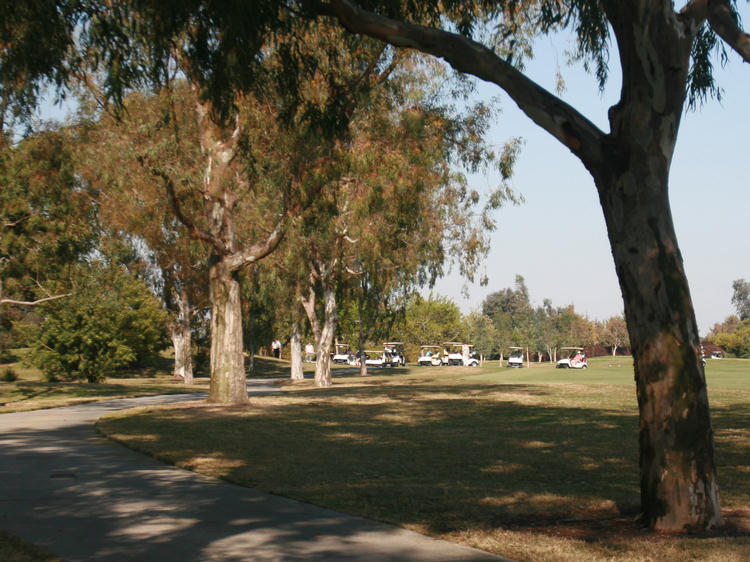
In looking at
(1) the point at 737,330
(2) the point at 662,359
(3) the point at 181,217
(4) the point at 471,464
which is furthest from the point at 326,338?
(1) the point at 737,330

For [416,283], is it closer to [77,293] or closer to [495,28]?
[77,293]

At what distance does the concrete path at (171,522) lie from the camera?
6.89 m

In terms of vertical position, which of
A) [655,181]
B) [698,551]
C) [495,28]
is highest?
[495,28]

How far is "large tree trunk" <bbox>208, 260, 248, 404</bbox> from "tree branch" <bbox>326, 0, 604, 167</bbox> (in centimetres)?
1635

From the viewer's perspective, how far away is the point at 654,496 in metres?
7.89

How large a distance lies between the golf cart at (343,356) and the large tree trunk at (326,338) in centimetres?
5726

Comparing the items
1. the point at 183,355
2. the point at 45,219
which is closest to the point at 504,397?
the point at 45,219

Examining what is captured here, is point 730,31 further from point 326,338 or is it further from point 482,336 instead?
point 482,336

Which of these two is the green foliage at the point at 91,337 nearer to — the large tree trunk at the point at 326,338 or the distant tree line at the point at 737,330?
the large tree trunk at the point at 326,338

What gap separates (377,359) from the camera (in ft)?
313

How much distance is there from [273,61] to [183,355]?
39345 millimetres

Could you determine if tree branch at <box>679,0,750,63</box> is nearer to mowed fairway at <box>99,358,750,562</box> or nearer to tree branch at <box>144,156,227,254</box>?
mowed fairway at <box>99,358,750,562</box>

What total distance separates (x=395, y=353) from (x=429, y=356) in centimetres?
374

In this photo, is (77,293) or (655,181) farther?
(77,293)
